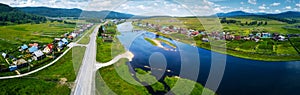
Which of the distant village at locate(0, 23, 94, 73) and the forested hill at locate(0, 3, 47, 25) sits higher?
the forested hill at locate(0, 3, 47, 25)

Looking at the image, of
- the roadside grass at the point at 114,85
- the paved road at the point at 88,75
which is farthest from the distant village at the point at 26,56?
the roadside grass at the point at 114,85

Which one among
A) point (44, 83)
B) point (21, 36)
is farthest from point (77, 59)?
point (21, 36)

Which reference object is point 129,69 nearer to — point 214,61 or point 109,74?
point 109,74

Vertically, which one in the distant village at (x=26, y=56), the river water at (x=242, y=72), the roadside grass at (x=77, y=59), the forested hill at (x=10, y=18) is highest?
the forested hill at (x=10, y=18)

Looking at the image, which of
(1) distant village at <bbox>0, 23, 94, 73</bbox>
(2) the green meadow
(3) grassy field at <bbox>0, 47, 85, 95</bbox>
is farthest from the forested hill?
(3) grassy field at <bbox>0, 47, 85, 95</bbox>

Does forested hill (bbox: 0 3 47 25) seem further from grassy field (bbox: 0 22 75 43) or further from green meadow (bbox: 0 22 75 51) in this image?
green meadow (bbox: 0 22 75 51)

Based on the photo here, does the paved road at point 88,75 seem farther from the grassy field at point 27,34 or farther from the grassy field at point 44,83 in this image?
the grassy field at point 27,34
